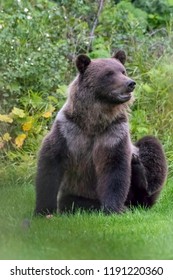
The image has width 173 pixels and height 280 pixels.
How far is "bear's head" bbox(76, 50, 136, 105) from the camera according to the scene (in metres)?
7.95

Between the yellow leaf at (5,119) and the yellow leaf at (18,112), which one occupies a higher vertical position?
the yellow leaf at (18,112)

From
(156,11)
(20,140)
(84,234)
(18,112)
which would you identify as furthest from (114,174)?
(156,11)

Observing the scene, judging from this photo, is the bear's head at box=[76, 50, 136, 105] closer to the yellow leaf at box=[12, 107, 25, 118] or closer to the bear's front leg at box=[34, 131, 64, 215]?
the bear's front leg at box=[34, 131, 64, 215]

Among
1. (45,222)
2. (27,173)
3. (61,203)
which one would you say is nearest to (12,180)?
(27,173)

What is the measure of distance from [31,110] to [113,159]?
8.80ft

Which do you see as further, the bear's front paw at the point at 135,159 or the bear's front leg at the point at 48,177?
the bear's front paw at the point at 135,159

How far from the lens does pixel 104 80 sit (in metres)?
8.05

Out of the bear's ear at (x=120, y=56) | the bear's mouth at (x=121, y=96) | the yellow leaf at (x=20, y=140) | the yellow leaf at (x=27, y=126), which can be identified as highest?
the bear's ear at (x=120, y=56)

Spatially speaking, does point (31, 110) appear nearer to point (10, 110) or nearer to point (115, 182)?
point (10, 110)

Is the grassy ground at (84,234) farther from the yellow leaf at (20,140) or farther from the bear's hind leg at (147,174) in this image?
the yellow leaf at (20,140)

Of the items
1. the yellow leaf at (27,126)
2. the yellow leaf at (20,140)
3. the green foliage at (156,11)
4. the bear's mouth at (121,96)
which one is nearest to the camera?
the bear's mouth at (121,96)

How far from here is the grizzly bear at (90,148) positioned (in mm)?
7977

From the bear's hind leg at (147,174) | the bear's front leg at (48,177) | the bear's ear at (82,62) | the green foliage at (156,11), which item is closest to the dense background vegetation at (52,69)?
the bear's hind leg at (147,174)
